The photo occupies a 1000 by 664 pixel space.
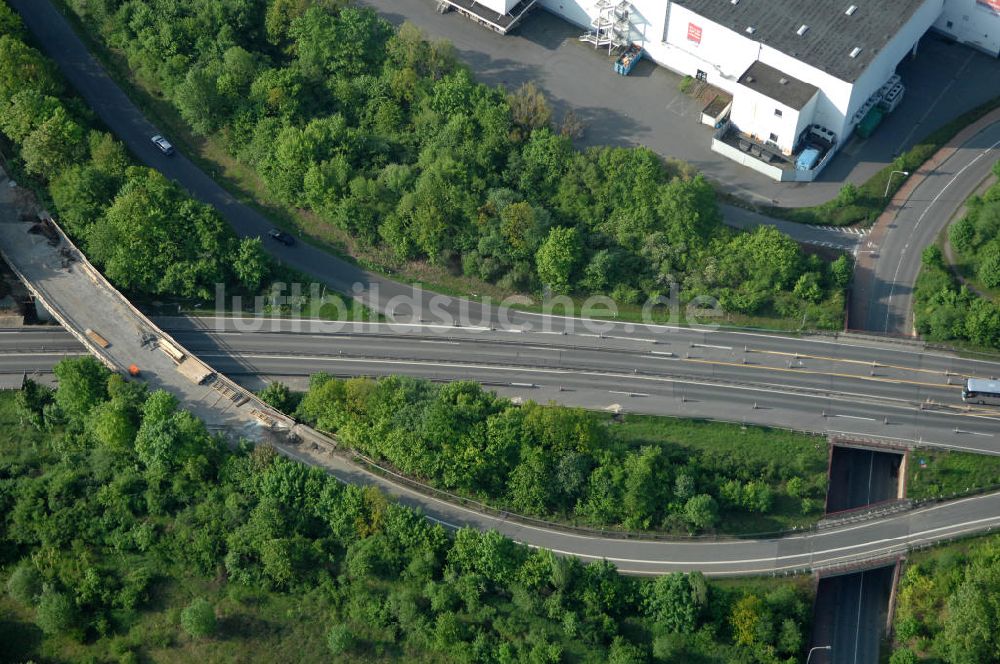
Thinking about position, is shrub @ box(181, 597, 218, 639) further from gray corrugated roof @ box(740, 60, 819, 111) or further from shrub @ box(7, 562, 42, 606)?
gray corrugated roof @ box(740, 60, 819, 111)

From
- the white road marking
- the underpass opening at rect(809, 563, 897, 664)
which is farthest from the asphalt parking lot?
the underpass opening at rect(809, 563, 897, 664)

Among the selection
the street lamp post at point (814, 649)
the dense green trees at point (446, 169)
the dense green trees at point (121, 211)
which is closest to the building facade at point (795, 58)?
the dense green trees at point (446, 169)

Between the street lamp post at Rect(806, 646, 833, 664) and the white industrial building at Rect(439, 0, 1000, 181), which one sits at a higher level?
the white industrial building at Rect(439, 0, 1000, 181)

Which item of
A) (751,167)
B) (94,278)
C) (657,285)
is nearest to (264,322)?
(94,278)

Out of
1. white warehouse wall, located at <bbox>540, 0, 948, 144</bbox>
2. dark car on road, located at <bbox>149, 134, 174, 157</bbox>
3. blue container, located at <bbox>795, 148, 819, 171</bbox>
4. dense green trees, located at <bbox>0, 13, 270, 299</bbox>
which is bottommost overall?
dense green trees, located at <bbox>0, 13, 270, 299</bbox>

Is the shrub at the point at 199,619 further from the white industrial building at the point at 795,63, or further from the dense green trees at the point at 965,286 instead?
the dense green trees at the point at 965,286

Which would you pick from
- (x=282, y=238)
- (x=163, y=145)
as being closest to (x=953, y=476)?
(x=282, y=238)

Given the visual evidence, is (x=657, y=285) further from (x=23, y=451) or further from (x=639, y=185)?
(x=23, y=451)
